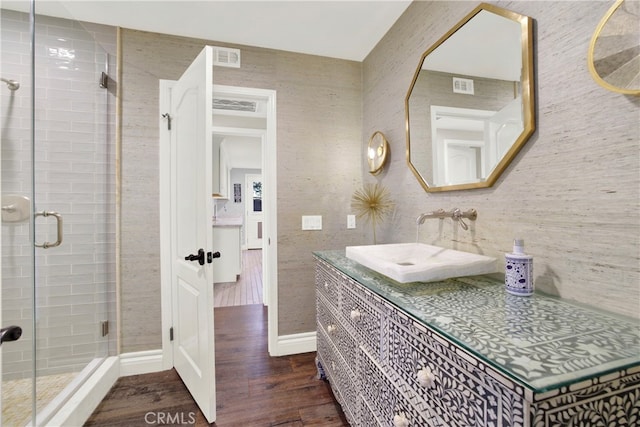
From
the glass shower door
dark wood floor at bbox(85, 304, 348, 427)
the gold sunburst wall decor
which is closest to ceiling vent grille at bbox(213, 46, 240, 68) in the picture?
the glass shower door

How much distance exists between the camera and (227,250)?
173 inches

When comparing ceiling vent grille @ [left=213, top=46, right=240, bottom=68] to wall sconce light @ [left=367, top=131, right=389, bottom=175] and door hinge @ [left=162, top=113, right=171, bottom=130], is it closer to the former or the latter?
door hinge @ [left=162, top=113, right=171, bottom=130]

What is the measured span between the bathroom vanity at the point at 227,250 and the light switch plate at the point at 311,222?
7.93 ft

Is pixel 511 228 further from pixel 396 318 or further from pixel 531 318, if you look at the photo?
pixel 396 318

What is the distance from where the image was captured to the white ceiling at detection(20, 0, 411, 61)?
169 cm

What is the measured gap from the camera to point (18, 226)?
1.45 m

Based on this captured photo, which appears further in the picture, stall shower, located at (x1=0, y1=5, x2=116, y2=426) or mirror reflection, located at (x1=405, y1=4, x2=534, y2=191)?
stall shower, located at (x1=0, y1=5, x2=116, y2=426)

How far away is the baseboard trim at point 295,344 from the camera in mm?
2178

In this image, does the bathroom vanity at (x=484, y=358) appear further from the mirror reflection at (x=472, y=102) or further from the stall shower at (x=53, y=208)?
the stall shower at (x=53, y=208)

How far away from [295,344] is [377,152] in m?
1.74

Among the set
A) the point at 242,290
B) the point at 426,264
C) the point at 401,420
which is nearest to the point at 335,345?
the point at 401,420

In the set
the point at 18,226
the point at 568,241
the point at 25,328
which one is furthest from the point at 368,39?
the point at 25,328

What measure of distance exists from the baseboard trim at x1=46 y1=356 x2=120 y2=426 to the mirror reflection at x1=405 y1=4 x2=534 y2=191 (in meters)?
2.38

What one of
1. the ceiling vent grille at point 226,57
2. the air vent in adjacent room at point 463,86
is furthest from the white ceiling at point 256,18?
the air vent in adjacent room at point 463,86
